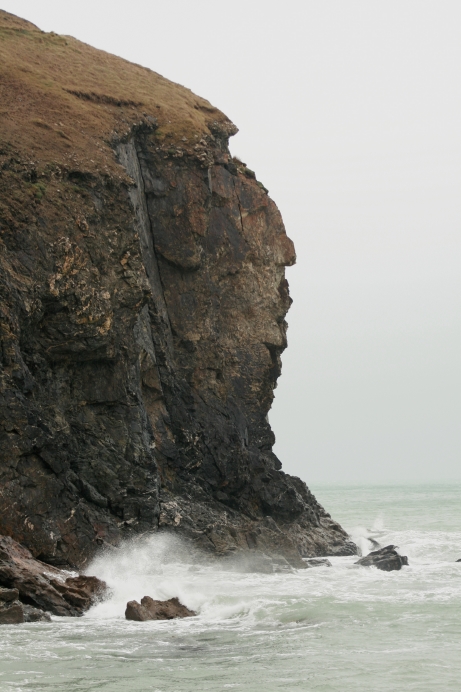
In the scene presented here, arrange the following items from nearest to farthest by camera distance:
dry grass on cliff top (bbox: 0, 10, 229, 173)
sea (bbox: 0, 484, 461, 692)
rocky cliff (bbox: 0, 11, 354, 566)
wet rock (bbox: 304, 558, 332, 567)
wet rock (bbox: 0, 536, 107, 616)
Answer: sea (bbox: 0, 484, 461, 692)
wet rock (bbox: 0, 536, 107, 616)
rocky cliff (bbox: 0, 11, 354, 566)
dry grass on cliff top (bbox: 0, 10, 229, 173)
wet rock (bbox: 304, 558, 332, 567)

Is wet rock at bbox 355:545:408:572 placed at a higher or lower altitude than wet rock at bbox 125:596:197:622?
higher

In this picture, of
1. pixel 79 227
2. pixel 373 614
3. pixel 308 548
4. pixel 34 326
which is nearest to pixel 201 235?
pixel 79 227

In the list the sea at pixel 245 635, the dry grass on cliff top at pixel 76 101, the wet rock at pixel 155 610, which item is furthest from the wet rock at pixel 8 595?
the dry grass on cliff top at pixel 76 101

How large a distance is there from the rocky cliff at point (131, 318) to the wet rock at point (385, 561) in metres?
2.69

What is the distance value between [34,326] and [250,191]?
15227 mm

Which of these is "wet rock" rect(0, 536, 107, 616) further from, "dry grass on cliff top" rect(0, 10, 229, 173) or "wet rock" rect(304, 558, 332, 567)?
"dry grass on cliff top" rect(0, 10, 229, 173)

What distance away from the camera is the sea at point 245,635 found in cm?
1426

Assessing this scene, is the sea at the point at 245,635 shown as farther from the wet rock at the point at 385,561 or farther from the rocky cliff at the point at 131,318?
the rocky cliff at the point at 131,318

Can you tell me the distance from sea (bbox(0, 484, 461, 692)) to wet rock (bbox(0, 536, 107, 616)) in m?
0.42

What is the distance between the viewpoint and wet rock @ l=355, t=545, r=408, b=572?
3100cm

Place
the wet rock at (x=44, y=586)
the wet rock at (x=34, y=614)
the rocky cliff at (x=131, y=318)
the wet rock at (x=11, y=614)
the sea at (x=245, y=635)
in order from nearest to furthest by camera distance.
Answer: the sea at (x=245, y=635) < the wet rock at (x=11, y=614) < the wet rock at (x=34, y=614) < the wet rock at (x=44, y=586) < the rocky cliff at (x=131, y=318)

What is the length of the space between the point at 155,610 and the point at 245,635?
116 inches

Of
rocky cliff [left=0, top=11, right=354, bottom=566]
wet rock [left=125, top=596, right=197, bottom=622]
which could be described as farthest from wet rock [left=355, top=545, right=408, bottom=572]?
wet rock [left=125, top=596, right=197, bottom=622]

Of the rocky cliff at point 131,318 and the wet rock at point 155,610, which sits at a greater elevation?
the rocky cliff at point 131,318
